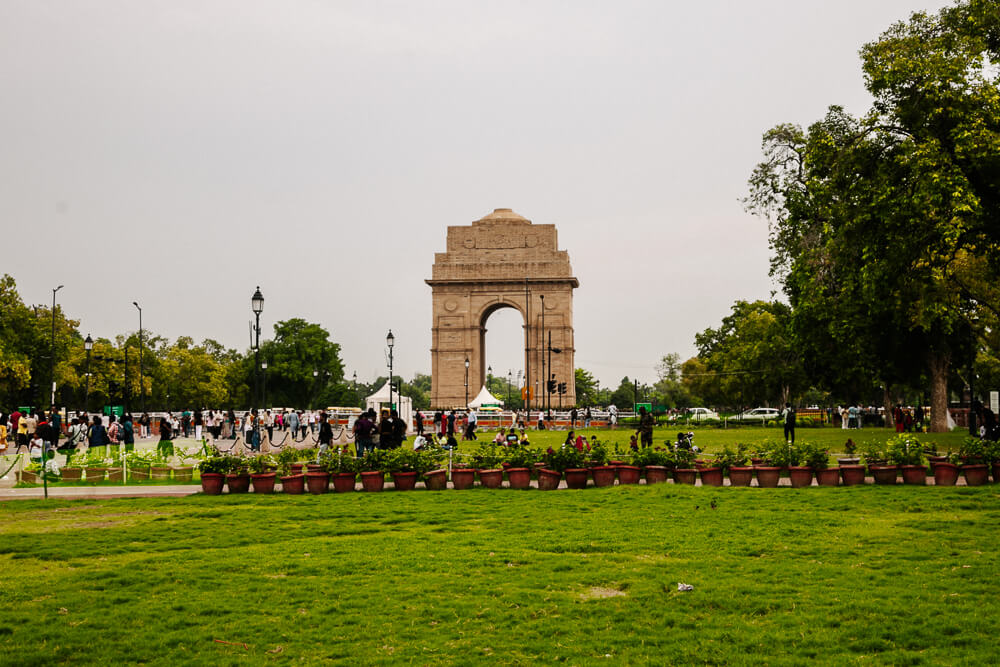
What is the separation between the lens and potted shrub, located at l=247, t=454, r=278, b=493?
1625 centimetres

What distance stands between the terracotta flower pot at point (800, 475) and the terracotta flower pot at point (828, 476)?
26cm

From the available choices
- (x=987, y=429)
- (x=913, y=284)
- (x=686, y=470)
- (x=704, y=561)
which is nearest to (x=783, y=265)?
(x=913, y=284)

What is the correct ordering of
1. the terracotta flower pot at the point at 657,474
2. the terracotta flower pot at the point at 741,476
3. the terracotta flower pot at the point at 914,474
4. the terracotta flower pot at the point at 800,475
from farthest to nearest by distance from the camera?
the terracotta flower pot at the point at 657,474
the terracotta flower pot at the point at 741,476
the terracotta flower pot at the point at 800,475
the terracotta flower pot at the point at 914,474

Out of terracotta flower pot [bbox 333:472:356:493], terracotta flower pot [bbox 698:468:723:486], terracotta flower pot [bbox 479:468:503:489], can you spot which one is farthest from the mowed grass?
terracotta flower pot [bbox 479:468:503:489]

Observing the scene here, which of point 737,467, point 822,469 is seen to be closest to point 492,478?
point 737,467

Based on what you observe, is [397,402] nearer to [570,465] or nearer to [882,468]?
[570,465]

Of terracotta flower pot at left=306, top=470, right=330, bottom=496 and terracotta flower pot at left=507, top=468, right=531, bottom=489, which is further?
terracotta flower pot at left=507, top=468, right=531, bottom=489

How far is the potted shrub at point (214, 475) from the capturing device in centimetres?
1625

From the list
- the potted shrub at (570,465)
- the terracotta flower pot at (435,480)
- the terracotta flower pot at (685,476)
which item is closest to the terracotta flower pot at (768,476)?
the terracotta flower pot at (685,476)

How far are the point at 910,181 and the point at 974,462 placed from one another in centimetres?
755

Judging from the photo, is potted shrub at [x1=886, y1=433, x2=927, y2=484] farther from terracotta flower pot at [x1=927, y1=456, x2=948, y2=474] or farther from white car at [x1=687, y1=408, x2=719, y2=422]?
white car at [x1=687, y1=408, x2=719, y2=422]

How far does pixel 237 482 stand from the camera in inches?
646

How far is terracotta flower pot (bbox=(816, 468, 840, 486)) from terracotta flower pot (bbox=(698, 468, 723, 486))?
5.57 ft

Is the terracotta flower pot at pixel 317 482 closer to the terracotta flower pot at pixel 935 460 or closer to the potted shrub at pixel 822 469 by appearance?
the potted shrub at pixel 822 469
